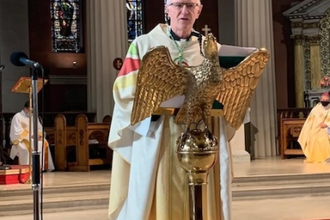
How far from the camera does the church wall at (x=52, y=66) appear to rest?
16.7 metres

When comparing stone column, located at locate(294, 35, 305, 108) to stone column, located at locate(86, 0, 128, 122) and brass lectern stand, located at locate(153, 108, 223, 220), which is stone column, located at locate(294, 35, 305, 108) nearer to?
stone column, located at locate(86, 0, 128, 122)

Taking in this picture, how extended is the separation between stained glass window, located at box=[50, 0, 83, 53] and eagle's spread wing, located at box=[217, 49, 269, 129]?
15.0m

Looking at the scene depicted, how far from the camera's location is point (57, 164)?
1033 centimetres

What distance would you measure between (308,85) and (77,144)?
7810 mm

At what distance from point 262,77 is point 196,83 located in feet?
34.1

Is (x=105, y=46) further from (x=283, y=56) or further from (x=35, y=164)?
(x=35, y=164)

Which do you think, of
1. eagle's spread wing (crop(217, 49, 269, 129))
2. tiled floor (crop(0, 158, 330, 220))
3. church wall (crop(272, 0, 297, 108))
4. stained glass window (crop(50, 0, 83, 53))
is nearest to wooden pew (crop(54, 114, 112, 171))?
tiled floor (crop(0, 158, 330, 220))

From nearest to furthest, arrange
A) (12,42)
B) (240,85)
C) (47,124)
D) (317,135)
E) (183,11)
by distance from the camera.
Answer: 1. (240,85)
2. (183,11)
3. (317,135)
4. (47,124)
5. (12,42)

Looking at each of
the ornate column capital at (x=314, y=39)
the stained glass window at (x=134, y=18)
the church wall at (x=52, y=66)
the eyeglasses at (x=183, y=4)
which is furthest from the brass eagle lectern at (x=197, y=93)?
the stained glass window at (x=134, y=18)

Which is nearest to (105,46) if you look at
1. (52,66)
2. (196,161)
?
(52,66)

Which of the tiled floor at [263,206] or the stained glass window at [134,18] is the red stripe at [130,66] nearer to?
the tiled floor at [263,206]

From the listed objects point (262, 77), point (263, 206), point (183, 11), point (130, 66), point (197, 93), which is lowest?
point (263, 206)

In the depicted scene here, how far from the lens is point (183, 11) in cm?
272

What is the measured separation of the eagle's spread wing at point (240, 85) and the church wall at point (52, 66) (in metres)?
14.4
